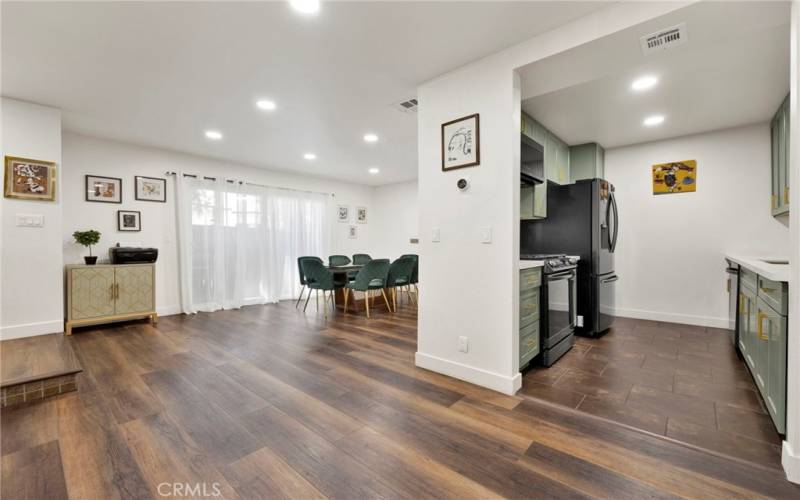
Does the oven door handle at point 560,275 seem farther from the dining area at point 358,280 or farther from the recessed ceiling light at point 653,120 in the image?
the dining area at point 358,280

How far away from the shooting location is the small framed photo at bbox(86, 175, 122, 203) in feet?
13.9

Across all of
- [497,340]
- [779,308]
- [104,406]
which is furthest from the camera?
[497,340]

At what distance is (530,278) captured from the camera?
258 cm

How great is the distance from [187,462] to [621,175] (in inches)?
216

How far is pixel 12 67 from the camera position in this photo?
8.58 feet

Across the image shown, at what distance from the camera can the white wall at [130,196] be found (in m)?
4.11

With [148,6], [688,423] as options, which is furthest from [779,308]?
[148,6]

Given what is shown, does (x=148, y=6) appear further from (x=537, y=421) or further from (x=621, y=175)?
(x=621, y=175)

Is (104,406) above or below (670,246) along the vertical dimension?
below

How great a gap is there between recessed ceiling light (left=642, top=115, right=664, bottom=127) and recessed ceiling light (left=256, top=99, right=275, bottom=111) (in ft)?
12.9

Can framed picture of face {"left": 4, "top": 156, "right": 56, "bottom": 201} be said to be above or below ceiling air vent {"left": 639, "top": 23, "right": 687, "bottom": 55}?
below

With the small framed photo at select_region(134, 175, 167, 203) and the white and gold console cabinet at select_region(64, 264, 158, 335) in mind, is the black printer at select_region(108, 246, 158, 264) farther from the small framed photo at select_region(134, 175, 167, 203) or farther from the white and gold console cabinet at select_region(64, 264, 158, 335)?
the small framed photo at select_region(134, 175, 167, 203)

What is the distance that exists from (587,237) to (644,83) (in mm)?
1501

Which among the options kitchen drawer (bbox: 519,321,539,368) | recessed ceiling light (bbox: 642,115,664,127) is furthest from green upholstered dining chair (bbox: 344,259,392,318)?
recessed ceiling light (bbox: 642,115,664,127)
